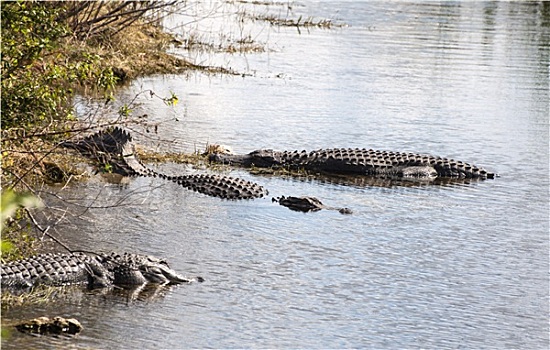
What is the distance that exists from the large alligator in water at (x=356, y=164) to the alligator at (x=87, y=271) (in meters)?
4.43

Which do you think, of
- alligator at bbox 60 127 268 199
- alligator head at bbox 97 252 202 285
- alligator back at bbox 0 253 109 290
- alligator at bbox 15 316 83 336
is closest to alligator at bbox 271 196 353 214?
alligator at bbox 60 127 268 199

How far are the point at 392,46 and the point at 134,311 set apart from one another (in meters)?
18.7

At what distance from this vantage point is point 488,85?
1962 cm

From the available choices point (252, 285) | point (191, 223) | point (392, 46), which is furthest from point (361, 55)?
point (252, 285)

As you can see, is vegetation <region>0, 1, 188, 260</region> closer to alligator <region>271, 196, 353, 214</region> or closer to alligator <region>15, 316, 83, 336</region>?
alligator <region>15, 316, 83, 336</region>

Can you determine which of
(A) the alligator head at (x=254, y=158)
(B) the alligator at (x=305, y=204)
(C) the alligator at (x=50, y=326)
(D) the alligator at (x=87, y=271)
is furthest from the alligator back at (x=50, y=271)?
(A) the alligator head at (x=254, y=158)

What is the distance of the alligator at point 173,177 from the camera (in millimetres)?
10328

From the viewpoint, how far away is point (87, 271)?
7.16 metres

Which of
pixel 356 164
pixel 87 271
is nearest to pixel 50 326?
pixel 87 271

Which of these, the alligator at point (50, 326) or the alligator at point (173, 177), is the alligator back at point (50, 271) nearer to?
the alligator at point (50, 326)

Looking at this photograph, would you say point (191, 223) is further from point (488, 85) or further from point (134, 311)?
point (488, 85)

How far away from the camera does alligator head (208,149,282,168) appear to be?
11914 millimetres

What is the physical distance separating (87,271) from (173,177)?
3805 millimetres

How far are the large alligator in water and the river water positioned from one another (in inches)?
14.7
